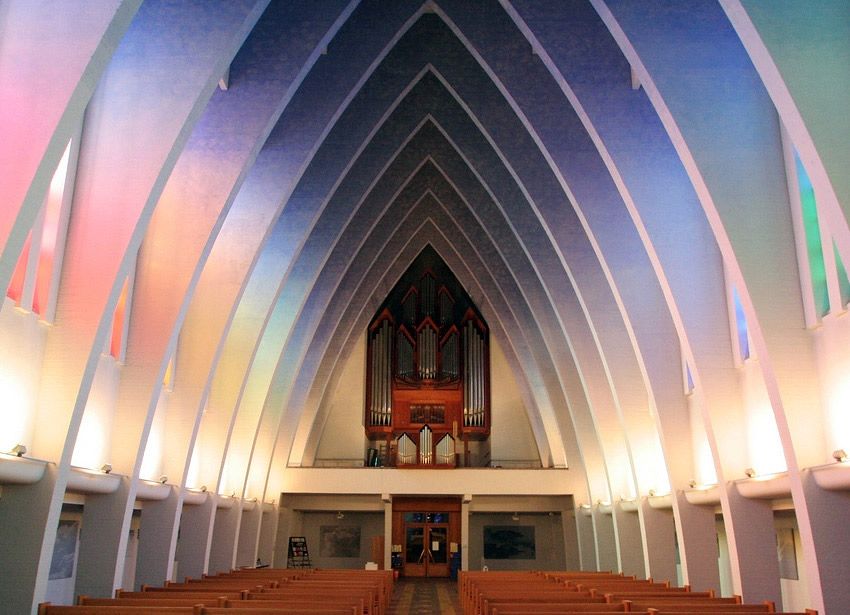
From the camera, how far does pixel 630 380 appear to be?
15.0 meters

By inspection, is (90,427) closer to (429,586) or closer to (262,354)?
(262,354)

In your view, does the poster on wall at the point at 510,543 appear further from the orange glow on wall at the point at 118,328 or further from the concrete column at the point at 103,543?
the orange glow on wall at the point at 118,328

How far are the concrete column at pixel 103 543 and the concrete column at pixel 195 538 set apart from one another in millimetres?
3745

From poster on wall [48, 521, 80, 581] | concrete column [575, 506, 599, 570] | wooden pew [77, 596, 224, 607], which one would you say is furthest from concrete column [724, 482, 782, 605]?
concrete column [575, 506, 599, 570]

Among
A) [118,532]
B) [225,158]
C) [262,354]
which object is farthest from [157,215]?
[262,354]

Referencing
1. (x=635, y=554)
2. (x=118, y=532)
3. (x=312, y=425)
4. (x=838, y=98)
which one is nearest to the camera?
(x=838, y=98)

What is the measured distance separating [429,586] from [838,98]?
58.6 ft

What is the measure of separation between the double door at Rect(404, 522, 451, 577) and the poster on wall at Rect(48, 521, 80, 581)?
13146mm

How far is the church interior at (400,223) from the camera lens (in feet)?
26.6

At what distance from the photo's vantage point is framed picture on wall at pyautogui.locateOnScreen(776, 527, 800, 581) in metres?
12.0

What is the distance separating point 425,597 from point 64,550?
8.53 metres

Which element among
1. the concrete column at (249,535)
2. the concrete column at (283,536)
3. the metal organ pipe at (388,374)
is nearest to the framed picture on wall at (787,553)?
the concrete column at (249,535)

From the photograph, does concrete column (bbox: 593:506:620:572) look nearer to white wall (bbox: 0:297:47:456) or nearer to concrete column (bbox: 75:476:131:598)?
concrete column (bbox: 75:476:131:598)

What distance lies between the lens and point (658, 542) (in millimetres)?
14336
